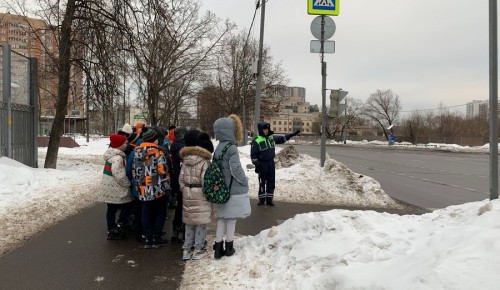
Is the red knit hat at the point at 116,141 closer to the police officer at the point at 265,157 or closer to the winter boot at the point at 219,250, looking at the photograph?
the winter boot at the point at 219,250

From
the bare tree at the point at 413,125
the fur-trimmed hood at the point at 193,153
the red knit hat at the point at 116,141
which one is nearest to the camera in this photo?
the fur-trimmed hood at the point at 193,153

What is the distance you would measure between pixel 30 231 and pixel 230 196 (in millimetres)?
3433

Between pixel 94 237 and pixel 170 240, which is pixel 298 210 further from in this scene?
pixel 94 237

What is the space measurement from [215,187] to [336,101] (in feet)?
25.3

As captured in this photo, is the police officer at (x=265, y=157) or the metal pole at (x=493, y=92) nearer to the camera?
the metal pole at (x=493, y=92)

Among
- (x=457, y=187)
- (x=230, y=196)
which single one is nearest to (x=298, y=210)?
(x=230, y=196)

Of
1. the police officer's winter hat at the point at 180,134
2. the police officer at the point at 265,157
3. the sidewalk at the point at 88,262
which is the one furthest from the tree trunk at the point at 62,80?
the police officer's winter hat at the point at 180,134

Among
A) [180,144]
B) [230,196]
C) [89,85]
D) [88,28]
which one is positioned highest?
[88,28]

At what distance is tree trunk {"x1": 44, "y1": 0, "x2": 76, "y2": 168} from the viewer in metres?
13.1

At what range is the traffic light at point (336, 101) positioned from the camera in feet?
38.7

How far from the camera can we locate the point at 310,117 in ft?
472

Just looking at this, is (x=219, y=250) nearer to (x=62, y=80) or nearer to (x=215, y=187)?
(x=215, y=187)

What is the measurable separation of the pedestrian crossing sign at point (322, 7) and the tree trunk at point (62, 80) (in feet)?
25.2

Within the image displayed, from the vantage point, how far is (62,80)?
45.0 ft
